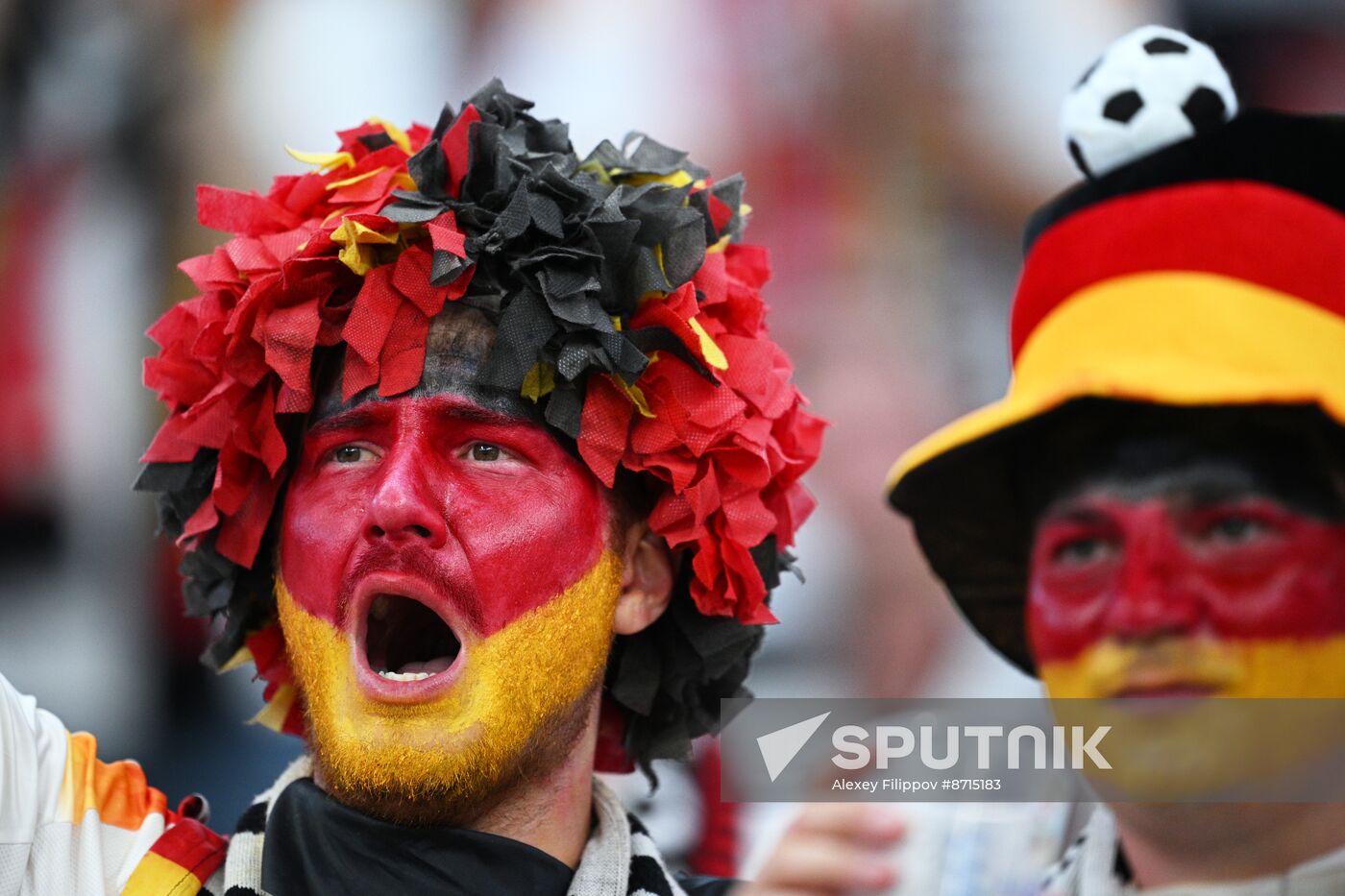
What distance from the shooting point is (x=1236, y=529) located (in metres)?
1.84

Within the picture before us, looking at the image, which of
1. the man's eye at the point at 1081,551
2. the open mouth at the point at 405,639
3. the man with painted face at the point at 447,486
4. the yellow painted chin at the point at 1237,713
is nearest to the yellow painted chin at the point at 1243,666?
the yellow painted chin at the point at 1237,713

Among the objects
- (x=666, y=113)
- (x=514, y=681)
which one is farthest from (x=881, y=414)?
(x=514, y=681)

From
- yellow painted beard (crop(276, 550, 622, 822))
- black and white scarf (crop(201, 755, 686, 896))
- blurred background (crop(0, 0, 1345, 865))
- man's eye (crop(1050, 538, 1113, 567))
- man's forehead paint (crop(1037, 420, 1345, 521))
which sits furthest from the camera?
blurred background (crop(0, 0, 1345, 865))

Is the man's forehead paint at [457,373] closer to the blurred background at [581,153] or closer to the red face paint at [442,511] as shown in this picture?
the red face paint at [442,511]

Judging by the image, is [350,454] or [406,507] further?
[350,454]

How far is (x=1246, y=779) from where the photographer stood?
6.04 feet

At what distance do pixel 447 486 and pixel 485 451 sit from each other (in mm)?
101

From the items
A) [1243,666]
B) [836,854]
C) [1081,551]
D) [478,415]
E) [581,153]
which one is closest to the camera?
[1243,666]

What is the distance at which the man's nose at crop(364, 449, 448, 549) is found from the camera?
2424 mm

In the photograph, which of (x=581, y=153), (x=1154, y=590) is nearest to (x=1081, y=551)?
(x=1154, y=590)

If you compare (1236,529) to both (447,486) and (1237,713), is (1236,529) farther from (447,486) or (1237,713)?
(447,486)

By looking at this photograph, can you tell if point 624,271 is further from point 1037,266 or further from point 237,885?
point 237,885

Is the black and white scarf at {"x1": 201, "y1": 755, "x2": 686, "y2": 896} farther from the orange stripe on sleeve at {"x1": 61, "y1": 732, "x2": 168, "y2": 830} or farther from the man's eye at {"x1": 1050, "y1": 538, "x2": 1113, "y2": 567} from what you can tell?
the man's eye at {"x1": 1050, "y1": 538, "x2": 1113, "y2": 567}

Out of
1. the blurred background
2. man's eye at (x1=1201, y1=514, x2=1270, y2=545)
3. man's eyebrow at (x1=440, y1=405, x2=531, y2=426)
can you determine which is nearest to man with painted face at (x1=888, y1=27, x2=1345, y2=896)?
man's eye at (x1=1201, y1=514, x2=1270, y2=545)
